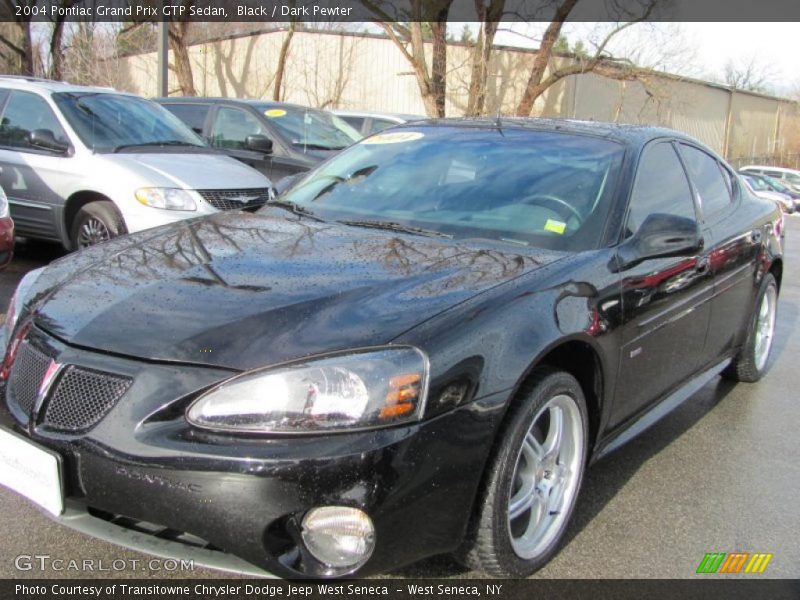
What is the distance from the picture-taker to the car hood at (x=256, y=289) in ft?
7.41

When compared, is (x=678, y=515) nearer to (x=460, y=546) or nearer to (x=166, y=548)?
(x=460, y=546)

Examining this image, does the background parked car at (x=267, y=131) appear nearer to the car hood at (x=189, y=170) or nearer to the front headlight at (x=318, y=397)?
the car hood at (x=189, y=170)

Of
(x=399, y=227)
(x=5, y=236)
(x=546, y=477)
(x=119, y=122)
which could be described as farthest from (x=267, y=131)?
(x=546, y=477)

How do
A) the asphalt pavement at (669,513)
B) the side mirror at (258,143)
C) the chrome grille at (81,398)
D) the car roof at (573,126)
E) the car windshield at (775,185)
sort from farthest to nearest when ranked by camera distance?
the car windshield at (775,185) → the side mirror at (258,143) → the car roof at (573,126) → the asphalt pavement at (669,513) → the chrome grille at (81,398)

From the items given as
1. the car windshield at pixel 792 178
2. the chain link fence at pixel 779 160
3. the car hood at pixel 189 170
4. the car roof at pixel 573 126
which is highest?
the car roof at pixel 573 126

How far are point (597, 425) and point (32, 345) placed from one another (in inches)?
78.6

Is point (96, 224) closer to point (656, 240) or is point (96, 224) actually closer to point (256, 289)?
point (256, 289)

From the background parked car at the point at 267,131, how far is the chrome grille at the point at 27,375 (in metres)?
6.43

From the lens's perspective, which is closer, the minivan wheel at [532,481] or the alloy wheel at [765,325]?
the minivan wheel at [532,481]

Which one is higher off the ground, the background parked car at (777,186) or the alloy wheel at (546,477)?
the alloy wheel at (546,477)

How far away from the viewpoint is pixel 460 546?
8.01ft

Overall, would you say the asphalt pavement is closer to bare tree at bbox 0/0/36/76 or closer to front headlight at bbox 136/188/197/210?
front headlight at bbox 136/188/197/210

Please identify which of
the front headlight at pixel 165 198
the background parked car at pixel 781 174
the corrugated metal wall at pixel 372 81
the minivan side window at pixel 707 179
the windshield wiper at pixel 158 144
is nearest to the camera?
the minivan side window at pixel 707 179

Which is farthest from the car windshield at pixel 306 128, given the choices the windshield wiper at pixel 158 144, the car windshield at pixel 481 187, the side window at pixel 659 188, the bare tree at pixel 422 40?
the bare tree at pixel 422 40
